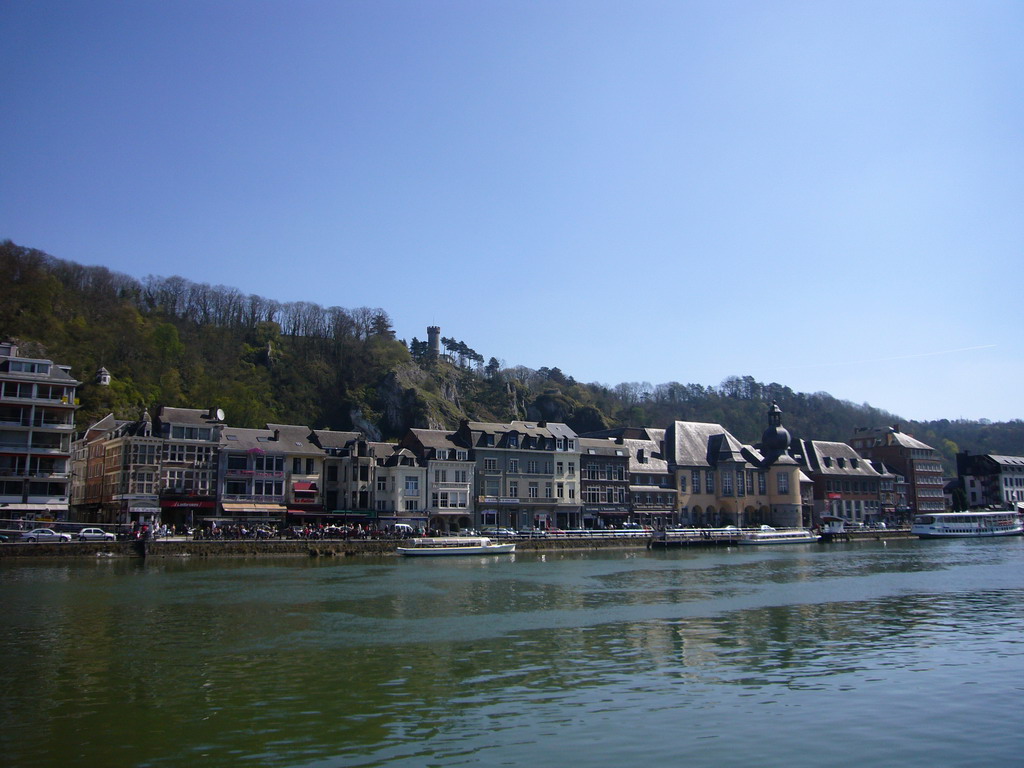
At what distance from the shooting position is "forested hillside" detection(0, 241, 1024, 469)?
86.6 meters

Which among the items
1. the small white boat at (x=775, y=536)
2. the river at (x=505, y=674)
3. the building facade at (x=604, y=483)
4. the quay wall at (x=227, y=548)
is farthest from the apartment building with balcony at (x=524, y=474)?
the river at (x=505, y=674)

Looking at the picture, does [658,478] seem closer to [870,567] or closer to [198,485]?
[870,567]

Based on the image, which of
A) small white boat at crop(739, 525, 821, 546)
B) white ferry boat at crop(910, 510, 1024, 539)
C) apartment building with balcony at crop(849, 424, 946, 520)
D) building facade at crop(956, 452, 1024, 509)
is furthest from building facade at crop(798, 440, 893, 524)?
building facade at crop(956, 452, 1024, 509)

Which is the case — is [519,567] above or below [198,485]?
below

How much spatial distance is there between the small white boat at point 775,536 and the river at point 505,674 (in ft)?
145

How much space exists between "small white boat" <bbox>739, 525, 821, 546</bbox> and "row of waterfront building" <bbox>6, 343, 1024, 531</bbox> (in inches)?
303

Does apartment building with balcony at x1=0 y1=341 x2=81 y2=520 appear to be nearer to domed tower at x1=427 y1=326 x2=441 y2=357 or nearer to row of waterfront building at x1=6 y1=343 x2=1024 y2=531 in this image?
row of waterfront building at x1=6 y1=343 x2=1024 y2=531

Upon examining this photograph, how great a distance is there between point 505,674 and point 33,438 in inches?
2185

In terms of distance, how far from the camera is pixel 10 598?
3312cm

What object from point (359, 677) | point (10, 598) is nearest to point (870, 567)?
point (359, 677)

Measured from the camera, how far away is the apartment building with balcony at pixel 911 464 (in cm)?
11931

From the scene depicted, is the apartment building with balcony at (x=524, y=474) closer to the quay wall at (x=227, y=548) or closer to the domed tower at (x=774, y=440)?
the quay wall at (x=227, y=548)

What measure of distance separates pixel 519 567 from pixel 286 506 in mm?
25274

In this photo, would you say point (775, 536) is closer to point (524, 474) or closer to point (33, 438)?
point (524, 474)
